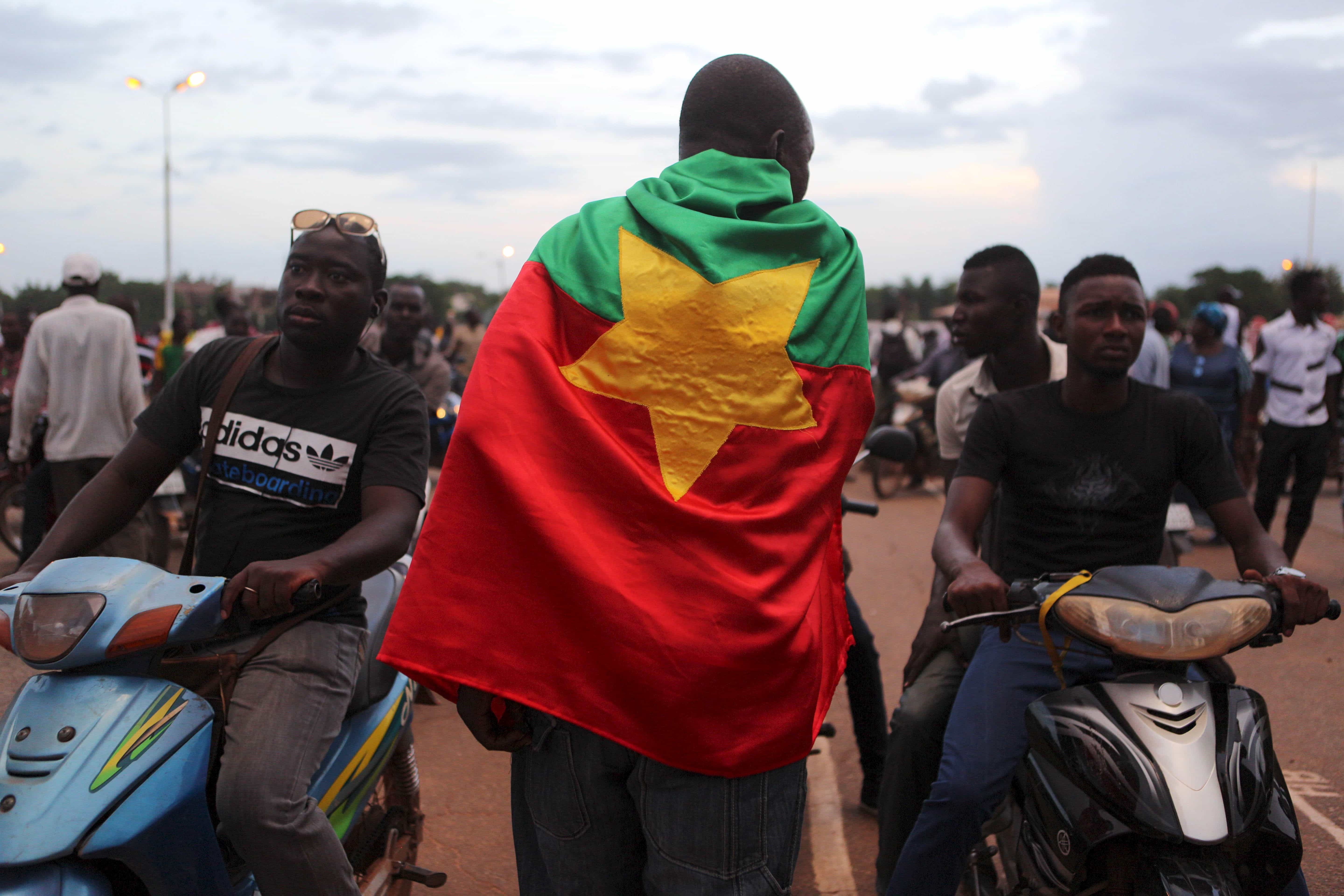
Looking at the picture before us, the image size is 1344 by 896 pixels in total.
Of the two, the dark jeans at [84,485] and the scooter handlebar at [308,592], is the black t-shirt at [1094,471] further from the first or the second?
the dark jeans at [84,485]

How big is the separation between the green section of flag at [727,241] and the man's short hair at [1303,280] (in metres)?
8.22

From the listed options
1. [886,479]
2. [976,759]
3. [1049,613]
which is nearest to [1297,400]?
[886,479]

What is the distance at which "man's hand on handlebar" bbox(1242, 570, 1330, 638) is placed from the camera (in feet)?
7.90

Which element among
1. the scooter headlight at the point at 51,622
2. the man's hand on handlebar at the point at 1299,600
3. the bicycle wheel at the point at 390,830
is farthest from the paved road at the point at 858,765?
the man's hand on handlebar at the point at 1299,600

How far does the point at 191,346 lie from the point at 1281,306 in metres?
41.7

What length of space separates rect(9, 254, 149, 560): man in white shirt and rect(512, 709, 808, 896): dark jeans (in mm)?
5616

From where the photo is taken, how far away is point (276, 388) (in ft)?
9.50

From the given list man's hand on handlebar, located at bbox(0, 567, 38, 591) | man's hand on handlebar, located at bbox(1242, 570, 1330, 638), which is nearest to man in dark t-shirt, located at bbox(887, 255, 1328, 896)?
man's hand on handlebar, located at bbox(1242, 570, 1330, 638)

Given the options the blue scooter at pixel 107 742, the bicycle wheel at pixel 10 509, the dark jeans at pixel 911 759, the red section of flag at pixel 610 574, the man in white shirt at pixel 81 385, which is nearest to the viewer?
the red section of flag at pixel 610 574

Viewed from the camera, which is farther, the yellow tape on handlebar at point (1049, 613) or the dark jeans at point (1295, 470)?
the dark jeans at point (1295, 470)

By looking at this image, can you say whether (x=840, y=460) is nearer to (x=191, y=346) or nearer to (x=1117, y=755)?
(x=1117, y=755)

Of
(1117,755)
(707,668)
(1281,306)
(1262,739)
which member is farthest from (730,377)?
(1281,306)

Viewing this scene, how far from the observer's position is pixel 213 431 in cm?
277

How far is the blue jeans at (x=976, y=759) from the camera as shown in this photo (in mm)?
2660
